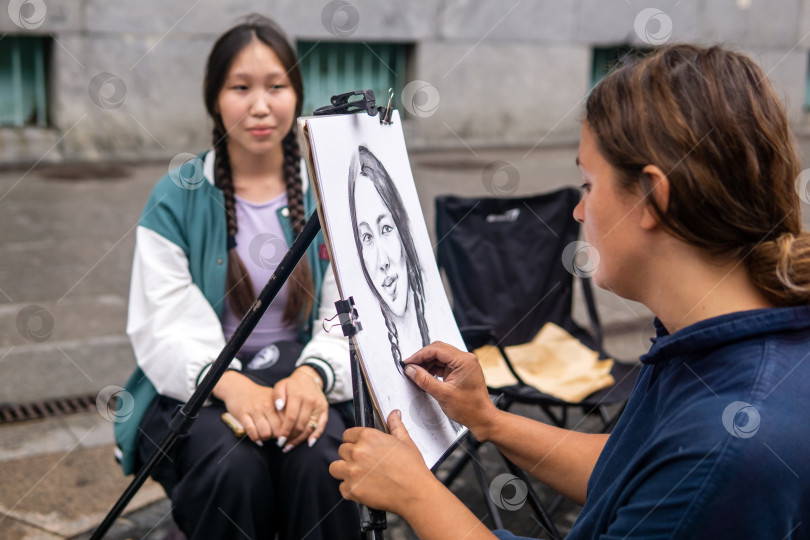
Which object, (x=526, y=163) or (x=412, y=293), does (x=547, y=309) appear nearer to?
(x=412, y=293)

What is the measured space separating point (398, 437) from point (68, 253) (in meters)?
4.69

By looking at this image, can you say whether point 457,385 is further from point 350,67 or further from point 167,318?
point 350,67

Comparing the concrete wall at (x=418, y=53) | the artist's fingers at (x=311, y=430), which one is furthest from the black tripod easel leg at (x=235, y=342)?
the concrete wall at (x=418, y=53)

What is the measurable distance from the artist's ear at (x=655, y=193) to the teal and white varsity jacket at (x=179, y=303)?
122 centimetres

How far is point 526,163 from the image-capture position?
30.7 ft

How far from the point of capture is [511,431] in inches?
67.2

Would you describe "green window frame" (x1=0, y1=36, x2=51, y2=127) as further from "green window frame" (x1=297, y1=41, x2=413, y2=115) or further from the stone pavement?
"green window frame" (x1=297, y1=41, x2=413, y2=115)

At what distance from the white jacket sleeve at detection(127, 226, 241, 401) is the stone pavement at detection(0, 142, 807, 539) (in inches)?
29.8

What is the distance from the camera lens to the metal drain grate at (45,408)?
11.3 ft

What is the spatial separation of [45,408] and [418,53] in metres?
7.13

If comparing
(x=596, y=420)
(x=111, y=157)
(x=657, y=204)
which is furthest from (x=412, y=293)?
(x=111, y=157)

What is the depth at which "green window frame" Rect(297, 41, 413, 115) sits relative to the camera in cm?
969

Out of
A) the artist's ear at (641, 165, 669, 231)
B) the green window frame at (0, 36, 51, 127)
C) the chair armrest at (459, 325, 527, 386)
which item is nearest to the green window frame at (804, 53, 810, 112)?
the green window frame at (0, 36, 51, 127)

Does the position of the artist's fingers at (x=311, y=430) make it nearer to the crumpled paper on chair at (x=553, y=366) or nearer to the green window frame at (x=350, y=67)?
the crumpled paper on chair at (x=553, y=366)
